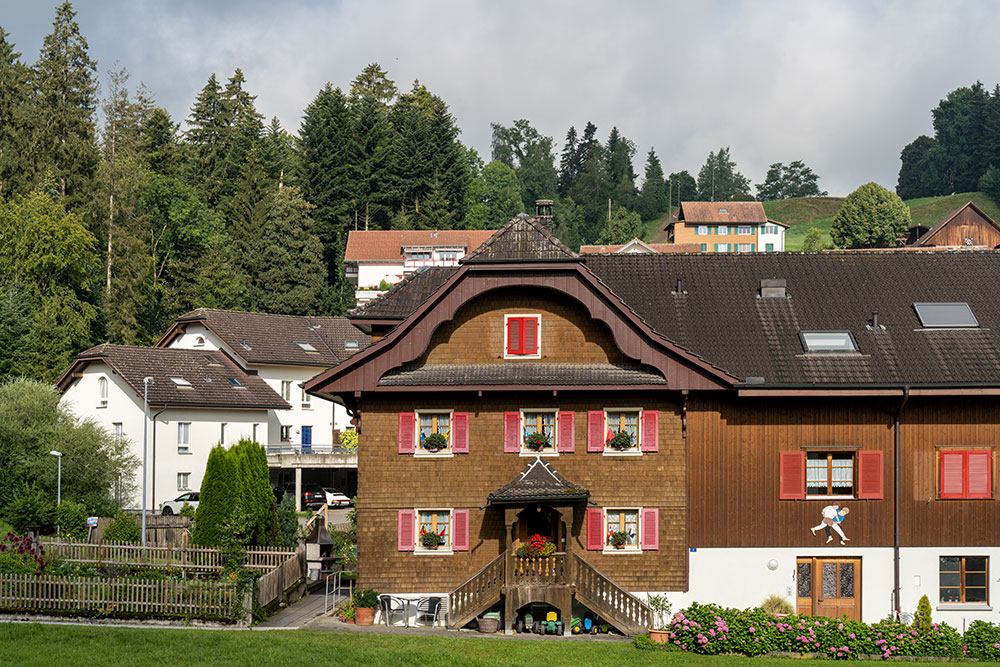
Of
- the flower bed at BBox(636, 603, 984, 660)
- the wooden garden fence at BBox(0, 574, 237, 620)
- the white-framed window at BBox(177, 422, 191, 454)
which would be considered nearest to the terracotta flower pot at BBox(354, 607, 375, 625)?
the wooden garden fence at BBox(0, 574, 237, 620)

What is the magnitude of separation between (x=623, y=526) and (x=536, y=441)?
10.2 feet

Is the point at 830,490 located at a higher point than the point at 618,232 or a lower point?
lower

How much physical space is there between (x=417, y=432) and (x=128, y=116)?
68131mm

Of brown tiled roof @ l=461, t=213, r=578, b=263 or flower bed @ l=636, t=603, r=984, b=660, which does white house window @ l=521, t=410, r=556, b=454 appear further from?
flower bed @ l=636, t=603, r=984, b=660

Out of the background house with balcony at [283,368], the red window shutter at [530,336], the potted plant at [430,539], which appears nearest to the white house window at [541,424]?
the red window shutter at [530,336]

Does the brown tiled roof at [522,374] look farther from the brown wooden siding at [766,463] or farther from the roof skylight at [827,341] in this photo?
the roof skylight at [827,341]

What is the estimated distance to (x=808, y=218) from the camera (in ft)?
608

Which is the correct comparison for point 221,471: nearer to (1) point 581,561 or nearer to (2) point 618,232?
(1) point 581,561


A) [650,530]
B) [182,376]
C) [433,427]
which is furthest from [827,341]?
[182,376]

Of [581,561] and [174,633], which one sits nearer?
[174,633]

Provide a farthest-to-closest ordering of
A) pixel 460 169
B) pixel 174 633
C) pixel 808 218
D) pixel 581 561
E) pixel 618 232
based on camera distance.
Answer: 1. pixel 808 218
2. pixel 618 232
3. pixel 460 169
4. pixel 581 561
5. pixel 174 633

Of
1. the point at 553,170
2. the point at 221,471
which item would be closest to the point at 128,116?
the point at 221,471

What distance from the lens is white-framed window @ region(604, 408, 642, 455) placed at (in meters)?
30.8

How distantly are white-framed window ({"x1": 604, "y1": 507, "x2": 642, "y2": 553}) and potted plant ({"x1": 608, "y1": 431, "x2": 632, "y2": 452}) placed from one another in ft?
5.10
